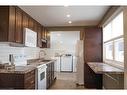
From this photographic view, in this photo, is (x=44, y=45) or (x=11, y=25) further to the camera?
(x=44, y=45)

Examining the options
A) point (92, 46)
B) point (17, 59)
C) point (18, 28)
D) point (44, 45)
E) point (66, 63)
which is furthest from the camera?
A: point (66, 63)

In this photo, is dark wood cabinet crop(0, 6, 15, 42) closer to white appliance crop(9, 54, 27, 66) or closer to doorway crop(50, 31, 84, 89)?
white appliance crop(9, 54, 27, 66)

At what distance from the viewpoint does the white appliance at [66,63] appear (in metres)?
9.82

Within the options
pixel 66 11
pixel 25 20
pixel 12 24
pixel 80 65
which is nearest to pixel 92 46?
pixel 80 65

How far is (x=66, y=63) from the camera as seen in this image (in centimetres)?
991

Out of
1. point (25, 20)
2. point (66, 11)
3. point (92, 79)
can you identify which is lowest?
point (92, 79)

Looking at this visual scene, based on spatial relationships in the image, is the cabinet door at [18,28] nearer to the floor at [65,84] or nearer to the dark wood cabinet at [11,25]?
the dark wood cabinet at [11,25]

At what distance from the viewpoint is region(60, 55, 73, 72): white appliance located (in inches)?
387

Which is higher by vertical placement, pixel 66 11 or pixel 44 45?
pixel 66 11

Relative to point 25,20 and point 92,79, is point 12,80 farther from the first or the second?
point 92,79

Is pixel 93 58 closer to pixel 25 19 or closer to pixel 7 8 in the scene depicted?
pixel 25 19

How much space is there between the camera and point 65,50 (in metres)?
10.3

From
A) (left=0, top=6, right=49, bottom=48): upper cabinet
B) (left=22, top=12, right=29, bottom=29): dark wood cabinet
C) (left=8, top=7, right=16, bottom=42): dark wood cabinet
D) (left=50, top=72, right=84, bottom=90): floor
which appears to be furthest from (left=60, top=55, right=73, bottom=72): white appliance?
(left=8, top=7, right=16, bottom=42): dark wood cabinet
